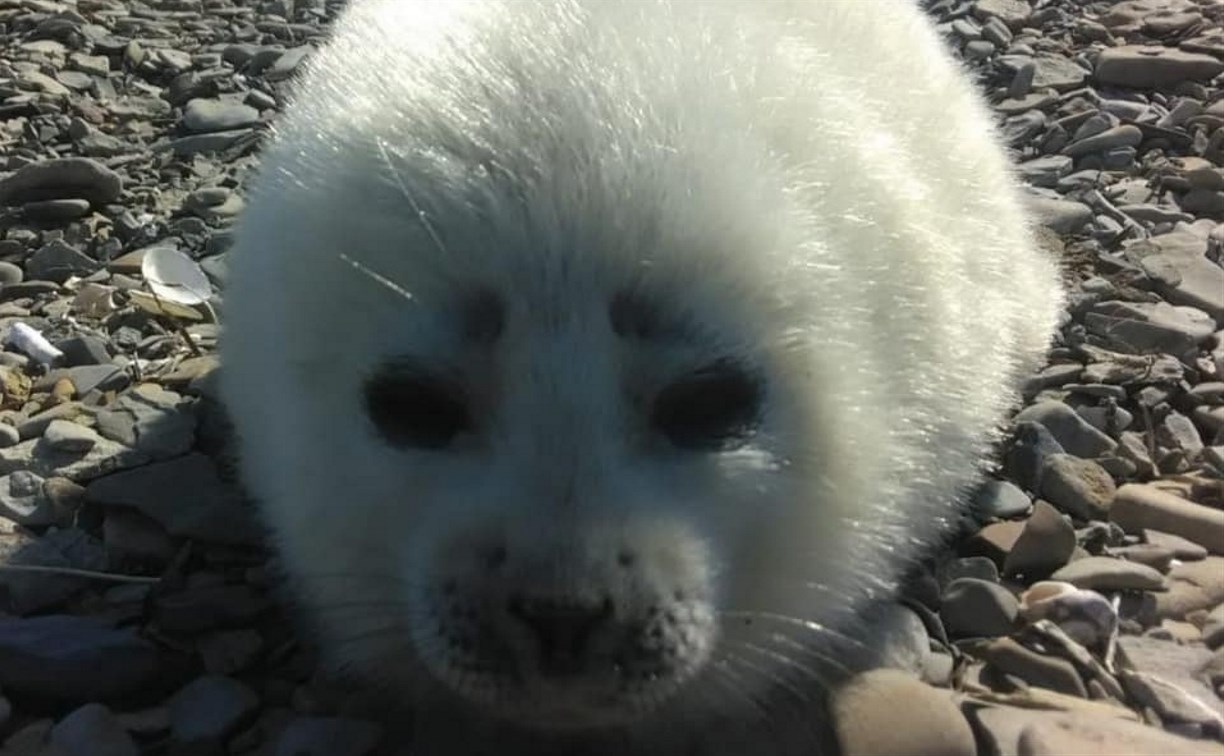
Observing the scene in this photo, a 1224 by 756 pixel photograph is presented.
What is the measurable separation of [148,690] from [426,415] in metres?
0.91

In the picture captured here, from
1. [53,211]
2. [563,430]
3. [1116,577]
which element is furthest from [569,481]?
[53,211]

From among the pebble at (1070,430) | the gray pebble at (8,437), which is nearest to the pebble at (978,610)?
the pebble at (1070,430)

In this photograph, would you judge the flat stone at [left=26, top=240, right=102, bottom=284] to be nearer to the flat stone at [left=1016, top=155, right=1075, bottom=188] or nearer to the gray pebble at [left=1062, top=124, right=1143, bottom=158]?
the flat stone at [left=1016, top=155, right=1075, bottom=188]

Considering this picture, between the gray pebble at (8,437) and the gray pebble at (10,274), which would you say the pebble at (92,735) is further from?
the gray pebble at (10,274)

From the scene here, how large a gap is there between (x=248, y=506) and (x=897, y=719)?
1.59 m

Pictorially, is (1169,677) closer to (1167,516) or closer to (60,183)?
(1167,516)

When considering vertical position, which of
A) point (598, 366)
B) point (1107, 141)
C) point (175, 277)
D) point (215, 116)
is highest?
point (598, 366)

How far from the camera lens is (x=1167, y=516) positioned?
12.2 feet

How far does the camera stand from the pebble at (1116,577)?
3.52 meters

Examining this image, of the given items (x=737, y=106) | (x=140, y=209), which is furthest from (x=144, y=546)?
(x=140, y=209)

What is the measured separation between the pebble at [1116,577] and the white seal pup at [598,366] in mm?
317

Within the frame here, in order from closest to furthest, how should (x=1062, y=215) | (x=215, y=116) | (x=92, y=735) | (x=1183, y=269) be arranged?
(x=92, y=735) < (x=1183, y=269) < (x=1062, y=215) < (x=215, y=116)

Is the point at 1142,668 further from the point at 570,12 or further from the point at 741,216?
the point at 570,12

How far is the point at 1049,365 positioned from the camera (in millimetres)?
4426
